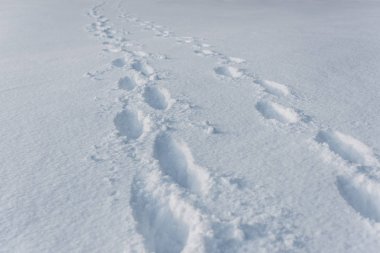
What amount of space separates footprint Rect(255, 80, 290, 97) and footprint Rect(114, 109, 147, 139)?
0.80m

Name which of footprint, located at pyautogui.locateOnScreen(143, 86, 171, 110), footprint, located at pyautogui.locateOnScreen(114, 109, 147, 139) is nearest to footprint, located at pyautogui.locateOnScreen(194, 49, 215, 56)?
footprint, located at pyautogui.locateOnScreen(143, 86, 171, 110)

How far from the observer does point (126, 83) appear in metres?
2.78

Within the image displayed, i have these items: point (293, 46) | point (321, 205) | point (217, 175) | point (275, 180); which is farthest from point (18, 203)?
point (293, 46)

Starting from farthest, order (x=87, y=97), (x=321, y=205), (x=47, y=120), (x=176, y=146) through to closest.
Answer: (x=87, y=97)
(x=47, y=120)
(x=176, y=146)
(x=321, y=205)

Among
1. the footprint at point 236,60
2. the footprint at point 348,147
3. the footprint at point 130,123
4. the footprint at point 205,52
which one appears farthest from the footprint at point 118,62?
the footprint at point 348,147

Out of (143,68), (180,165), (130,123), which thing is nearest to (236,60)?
(143,68)

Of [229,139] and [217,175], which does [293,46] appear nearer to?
[229,139]

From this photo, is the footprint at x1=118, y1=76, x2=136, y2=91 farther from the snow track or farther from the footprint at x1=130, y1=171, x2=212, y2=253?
the footprint at x1=130, y1=171, x2=212, y2=253

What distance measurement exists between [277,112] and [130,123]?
0.73m

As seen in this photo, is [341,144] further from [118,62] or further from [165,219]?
[118,62]

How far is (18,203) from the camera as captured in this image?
1476mm

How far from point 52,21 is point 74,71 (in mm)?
2788

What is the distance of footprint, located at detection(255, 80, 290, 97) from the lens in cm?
253

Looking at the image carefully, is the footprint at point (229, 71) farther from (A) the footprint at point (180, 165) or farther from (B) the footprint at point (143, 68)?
(A) the footprint at point (180, 165)
